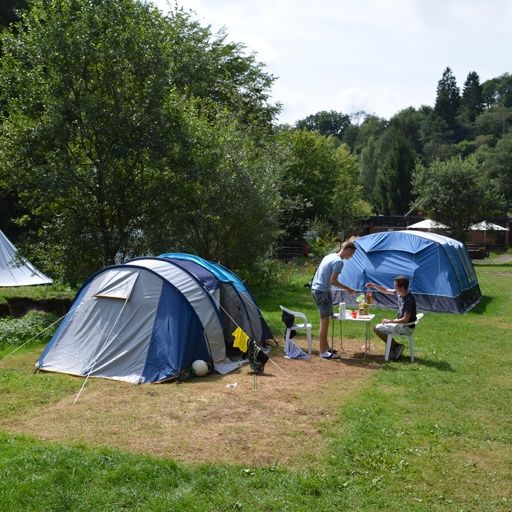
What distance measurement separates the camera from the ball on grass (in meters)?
8.01

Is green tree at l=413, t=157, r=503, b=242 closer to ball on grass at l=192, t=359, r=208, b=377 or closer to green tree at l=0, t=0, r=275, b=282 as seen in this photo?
green tree at l=0, t=0, r=275, b=282

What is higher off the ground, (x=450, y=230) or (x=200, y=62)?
(x=200, y=62)

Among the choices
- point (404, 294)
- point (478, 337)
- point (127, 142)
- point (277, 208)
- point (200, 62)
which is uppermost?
point (200, 62)

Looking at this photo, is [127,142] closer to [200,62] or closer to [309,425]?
[200,62]

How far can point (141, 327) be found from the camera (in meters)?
8.13

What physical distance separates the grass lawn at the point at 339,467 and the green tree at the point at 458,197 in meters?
26.4

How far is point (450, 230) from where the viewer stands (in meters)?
33.5

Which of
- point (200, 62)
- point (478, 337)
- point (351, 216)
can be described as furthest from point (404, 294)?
point (351, 216)

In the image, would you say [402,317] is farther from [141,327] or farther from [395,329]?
[141,327]

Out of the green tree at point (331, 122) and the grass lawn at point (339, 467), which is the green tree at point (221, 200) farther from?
the green tree at point (331, 122)

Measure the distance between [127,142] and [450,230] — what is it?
24967mm

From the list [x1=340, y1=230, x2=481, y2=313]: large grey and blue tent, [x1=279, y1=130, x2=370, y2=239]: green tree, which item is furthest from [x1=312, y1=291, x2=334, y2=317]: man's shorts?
[x1=279, y1=130, x2=370, y2=239]: green tree

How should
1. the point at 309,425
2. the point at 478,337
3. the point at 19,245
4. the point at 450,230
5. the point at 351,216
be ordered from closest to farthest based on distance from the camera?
the point at 309,425
the point at 478,337
the point at 19,245
the point at 450,230
the point at 351,216

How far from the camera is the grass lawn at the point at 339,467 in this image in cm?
Result: 445
